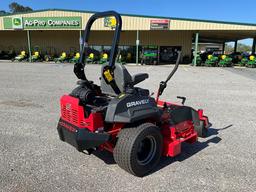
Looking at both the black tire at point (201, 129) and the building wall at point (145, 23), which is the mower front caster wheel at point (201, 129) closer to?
the black tire at point (201, 129)

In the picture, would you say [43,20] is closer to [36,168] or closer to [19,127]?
[19,127]

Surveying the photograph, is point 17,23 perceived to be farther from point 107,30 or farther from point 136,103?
point 136,103

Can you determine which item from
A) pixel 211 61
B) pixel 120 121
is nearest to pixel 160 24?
pixel 211 61

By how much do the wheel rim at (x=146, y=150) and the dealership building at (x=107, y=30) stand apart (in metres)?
16.2

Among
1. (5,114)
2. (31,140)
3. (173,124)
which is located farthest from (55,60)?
(173,124)

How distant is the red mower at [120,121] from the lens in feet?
8.79

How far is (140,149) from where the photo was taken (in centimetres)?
304

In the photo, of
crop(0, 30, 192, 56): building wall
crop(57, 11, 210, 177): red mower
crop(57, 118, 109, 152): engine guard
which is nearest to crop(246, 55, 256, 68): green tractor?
crop(0, 30, 192, 56): building wall

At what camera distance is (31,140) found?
4020 millimetres

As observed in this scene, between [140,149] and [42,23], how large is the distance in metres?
23.8

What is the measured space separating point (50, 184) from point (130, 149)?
43.1 inches

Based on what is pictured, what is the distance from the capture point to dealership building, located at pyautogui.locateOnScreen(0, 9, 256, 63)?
67.4 feet

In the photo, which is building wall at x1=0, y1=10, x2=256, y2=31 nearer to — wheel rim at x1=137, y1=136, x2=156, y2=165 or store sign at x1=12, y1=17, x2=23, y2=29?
store sign at x1=12, y1=17, x2=23, y2=29

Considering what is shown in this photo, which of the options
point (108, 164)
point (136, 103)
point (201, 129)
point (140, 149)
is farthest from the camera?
point (201, 129)
